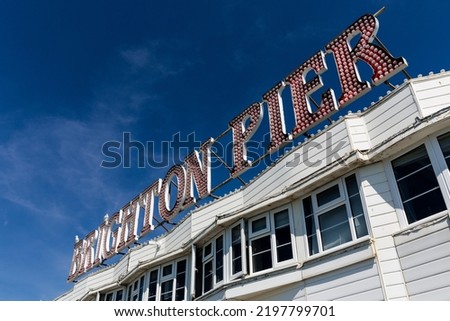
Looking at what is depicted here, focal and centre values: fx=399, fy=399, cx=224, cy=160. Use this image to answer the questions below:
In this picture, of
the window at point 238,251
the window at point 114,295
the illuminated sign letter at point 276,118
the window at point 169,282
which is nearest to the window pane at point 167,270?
the window at point 169,282

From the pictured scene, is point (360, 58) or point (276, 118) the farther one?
point (276, 118)

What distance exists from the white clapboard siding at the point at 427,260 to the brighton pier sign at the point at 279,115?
444 centimetres

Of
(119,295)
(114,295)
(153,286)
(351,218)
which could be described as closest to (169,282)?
(153,286)

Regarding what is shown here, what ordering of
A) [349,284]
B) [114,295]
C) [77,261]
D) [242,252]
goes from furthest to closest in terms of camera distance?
[77,261] → [114,295] → [242,252] → [349,284]

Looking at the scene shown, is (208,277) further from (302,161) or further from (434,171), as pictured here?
(434,171)

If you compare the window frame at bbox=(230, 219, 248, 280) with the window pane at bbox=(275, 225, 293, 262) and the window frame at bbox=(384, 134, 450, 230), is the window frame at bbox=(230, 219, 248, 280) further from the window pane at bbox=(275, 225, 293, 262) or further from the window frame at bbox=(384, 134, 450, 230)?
the window frame at bbox=(384, 134, 450, 230)

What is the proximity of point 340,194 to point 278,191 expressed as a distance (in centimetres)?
204

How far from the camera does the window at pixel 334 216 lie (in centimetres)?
938

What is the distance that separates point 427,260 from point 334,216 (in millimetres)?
2489

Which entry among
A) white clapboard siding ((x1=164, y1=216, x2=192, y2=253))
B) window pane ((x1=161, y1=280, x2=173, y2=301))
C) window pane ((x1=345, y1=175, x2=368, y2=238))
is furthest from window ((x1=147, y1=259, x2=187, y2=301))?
window pane ((x1=345, y1=175, x2=368, y2=238))

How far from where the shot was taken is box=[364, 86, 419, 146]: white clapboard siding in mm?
9211

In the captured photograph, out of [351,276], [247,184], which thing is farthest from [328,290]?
[247,184]

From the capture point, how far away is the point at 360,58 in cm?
1178

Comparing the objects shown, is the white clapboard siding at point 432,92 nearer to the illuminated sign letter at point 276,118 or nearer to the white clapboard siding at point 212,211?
the illuminated sign letter at point 276,118
